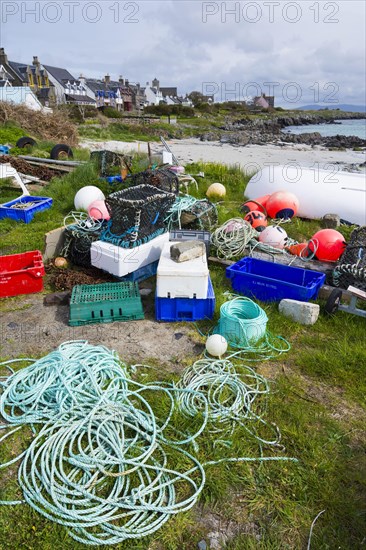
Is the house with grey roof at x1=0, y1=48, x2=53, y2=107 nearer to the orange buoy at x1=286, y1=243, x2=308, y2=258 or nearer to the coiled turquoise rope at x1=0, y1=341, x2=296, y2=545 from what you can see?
the orange buoy at x1=286, y1=243, x2=308, y2=258

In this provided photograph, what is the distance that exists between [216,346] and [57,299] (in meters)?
2.14

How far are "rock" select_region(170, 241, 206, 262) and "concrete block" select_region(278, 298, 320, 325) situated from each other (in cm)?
113

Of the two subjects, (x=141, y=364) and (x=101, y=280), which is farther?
(x=101, y=280)

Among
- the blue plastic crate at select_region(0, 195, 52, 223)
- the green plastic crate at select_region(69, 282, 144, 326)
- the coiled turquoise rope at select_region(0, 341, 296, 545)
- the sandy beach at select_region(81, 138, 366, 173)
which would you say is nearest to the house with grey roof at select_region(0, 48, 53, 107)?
the sandy beach at select_region(81, 138, 366, 173)

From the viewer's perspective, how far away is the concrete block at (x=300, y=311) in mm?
4227

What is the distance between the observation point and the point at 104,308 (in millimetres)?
4262

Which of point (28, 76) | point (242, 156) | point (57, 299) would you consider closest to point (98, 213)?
point (57, 299)

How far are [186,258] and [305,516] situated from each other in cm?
271

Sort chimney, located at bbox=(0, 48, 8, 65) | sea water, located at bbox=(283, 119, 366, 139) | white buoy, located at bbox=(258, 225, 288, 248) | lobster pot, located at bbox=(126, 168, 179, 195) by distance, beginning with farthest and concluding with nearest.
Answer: chimney, located at bbox=(0, 48, 8, 65)
sea water, located at bbox=(283, 119, 366, 139)
lobster pot, located at bbox=(126, 168, 179, 195)
white buoy, located at bbox=(258, 225, 288, 248)

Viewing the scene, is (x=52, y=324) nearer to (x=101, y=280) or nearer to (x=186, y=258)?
(x=101, y=280)

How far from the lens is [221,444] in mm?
2766

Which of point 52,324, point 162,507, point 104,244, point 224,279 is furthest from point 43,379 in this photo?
point 224,279

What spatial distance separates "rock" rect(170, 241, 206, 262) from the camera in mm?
4310

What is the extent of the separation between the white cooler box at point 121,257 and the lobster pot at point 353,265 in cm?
245
